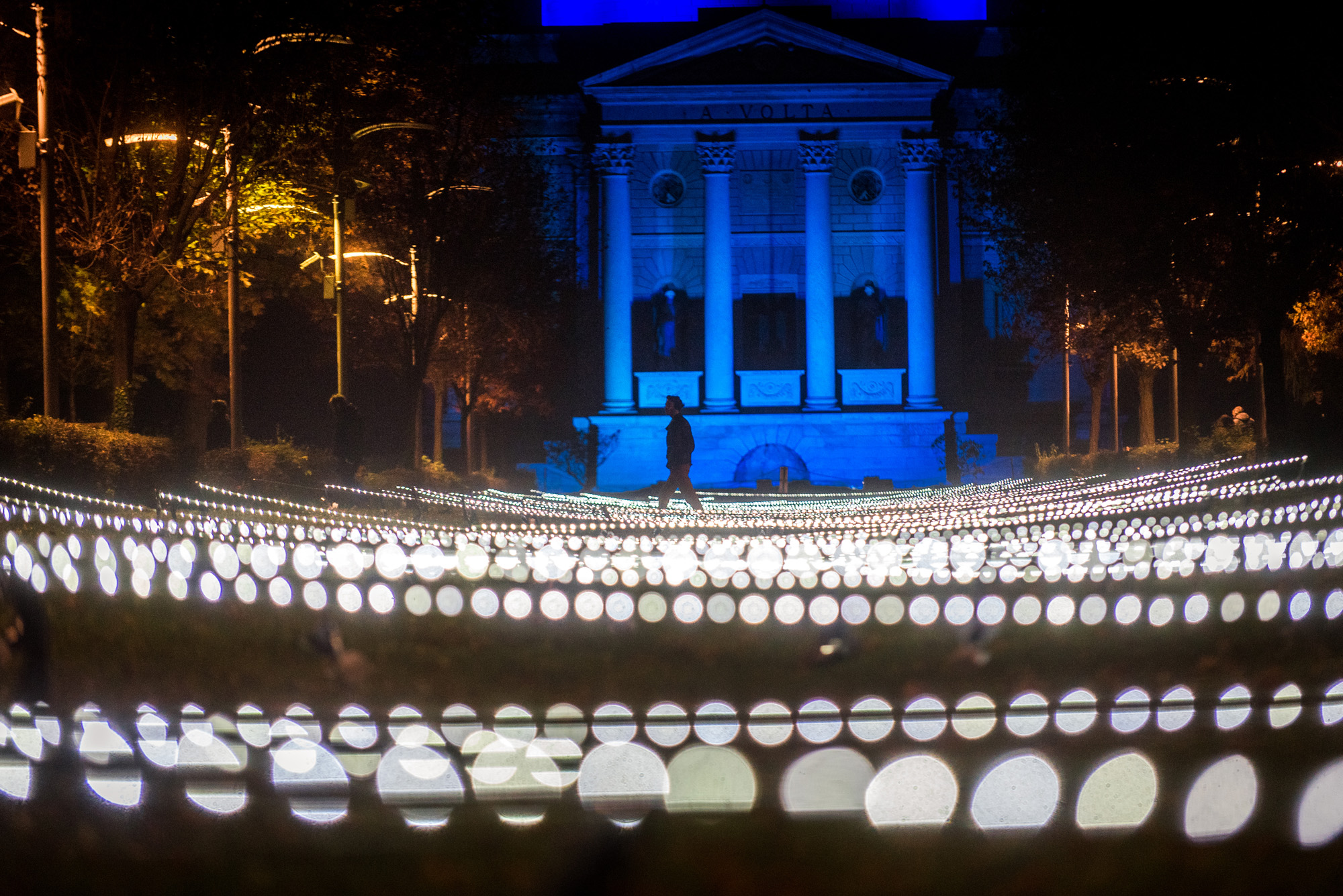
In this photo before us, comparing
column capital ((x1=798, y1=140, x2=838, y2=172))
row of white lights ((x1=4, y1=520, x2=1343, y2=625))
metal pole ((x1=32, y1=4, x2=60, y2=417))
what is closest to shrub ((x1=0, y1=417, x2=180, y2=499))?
metal pole ((x1=32, y1=4, x2=60, y2=417))

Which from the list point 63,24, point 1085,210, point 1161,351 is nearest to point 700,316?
point 1161,351

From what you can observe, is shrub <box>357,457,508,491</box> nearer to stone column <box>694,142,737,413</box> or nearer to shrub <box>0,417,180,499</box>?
shrub <box>0,417,180,499</box>

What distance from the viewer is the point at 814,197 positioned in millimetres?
55219

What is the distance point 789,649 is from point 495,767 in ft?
11.5

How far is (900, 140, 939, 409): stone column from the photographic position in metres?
55.6

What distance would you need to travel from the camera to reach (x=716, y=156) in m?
55.3

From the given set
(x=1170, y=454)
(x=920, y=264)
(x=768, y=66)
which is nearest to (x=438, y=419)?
(x=768, y=66)

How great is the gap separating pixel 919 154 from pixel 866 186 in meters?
3.55

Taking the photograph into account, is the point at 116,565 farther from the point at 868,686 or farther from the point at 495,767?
the point at 495,767

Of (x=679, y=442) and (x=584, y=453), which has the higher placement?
(x=679, y=442)

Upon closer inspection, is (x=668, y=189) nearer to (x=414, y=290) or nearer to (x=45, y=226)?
(x=414, y=290)

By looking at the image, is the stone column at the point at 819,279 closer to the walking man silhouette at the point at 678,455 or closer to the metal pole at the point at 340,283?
the metal pole at the point at 340,283

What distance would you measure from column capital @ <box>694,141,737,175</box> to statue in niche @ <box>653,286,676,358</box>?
5.88 meters

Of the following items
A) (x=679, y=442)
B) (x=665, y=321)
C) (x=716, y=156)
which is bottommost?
(x=679, y=442)
